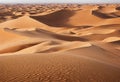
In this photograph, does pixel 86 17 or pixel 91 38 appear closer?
pixel 91 38

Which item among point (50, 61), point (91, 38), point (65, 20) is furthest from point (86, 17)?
point (50, 61)

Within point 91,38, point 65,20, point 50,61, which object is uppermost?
point 50,61

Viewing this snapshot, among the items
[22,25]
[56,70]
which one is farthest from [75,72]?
[22,25]

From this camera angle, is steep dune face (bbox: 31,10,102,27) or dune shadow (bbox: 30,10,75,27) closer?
dune shadow (bbox: 30,10,75,27)

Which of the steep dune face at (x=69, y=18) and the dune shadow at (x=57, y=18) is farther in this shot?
the steep dune face at (x=69, y=18)

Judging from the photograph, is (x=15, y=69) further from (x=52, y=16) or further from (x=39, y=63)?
(x=52, y=16)

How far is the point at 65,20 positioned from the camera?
858 inches

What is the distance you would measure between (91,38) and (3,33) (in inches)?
130

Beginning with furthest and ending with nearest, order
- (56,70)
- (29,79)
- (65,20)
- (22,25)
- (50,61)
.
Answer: (65,20) → (22,25) → (50,61) → (56,70) → (29,79)

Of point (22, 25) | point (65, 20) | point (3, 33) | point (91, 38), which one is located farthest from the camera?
point (65, 20)

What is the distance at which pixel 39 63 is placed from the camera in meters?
4.01

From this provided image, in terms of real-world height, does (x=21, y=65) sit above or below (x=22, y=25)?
above

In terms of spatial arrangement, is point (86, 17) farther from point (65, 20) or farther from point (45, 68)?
point (45, 68)

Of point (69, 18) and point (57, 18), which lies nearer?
point (57, 18)
